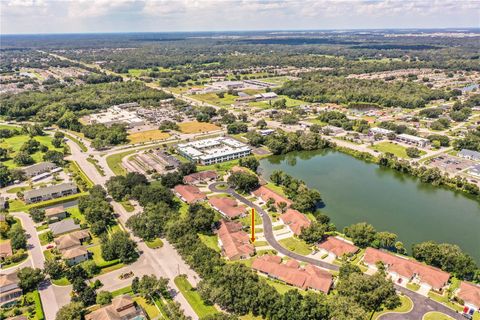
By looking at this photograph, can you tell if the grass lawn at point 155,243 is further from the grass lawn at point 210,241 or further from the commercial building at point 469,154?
the commercial building at point 469,154

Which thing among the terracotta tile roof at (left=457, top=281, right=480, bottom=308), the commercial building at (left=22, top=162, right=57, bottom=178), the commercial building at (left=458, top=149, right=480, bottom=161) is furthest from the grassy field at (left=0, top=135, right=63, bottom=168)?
the commercial building at (left=458, top=149, right=480, bottom=161)

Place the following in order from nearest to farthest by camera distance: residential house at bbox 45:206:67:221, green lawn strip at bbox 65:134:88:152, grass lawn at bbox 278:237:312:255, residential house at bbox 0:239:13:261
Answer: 1. residential house at bbox 0:239:13:261
2. grass lawn at bbox 278:237:312:255
3. residential house at bbox 45:206:67:221
4. green lawn strip at bbox 65:134:88:152

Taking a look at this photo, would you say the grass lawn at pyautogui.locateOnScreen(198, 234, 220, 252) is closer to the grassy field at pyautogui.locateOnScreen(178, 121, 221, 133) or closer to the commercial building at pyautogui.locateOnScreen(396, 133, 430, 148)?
the grassy field at pyautogui.locateOnScreen(178, 121, 221, 133)

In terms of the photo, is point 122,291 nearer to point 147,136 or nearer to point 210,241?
point 210,241

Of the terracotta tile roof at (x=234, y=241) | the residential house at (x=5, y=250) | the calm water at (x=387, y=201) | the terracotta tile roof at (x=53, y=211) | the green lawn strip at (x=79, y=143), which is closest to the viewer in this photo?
the terracotta tile roof at (x=234, y=241)

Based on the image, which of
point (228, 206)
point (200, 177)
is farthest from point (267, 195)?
point (200, 177)

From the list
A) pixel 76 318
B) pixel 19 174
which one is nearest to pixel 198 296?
pixel 76 318

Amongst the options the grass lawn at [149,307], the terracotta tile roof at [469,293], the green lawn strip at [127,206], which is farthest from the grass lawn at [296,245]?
the green lawn strip at [127,206]
